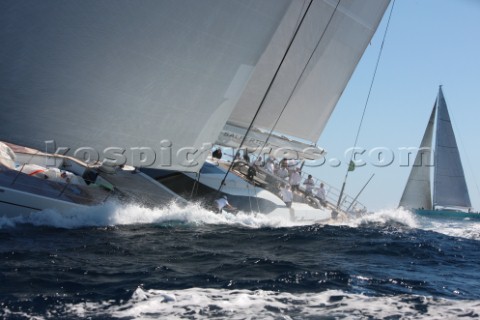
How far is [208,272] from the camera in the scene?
566 cm

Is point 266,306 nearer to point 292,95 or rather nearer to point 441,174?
point 292,95

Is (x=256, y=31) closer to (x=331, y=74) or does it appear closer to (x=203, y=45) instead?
(x=203, y=45)

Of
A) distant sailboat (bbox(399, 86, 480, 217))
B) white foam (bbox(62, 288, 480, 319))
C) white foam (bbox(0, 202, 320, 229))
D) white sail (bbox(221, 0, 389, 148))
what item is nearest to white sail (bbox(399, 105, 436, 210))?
distant sailboat (bbox(399, 86, 480, 217))

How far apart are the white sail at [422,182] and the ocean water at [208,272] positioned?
22249mm

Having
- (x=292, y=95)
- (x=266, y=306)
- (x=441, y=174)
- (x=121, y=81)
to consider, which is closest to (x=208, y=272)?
(x=266, y=306)

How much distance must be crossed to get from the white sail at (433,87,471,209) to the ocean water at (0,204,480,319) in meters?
21.9

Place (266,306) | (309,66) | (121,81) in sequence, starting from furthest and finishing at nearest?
(309,66) < (121,81) < (266,306)

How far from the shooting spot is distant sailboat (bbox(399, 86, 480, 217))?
2967cm

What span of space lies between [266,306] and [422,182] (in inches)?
1116

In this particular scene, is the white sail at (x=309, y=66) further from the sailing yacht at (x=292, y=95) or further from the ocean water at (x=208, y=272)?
the ocean water at (x=208, y=272)

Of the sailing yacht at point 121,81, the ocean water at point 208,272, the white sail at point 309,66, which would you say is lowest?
the ocean water at point 208,272

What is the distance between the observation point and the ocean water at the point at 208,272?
4.29 metres

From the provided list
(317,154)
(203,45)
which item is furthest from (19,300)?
(317,154)

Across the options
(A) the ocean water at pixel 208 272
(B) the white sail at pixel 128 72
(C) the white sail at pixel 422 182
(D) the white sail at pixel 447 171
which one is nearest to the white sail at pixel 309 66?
(B) the white sail at pixel 128 72
